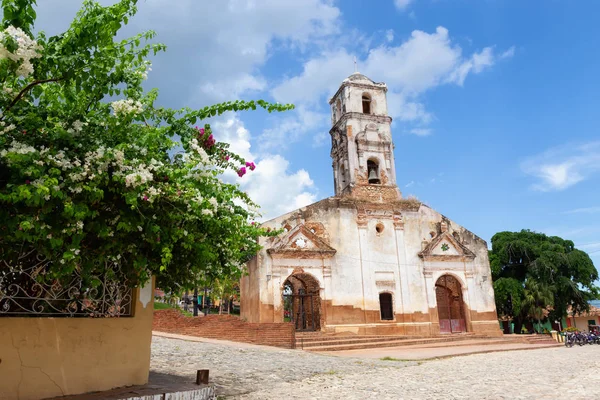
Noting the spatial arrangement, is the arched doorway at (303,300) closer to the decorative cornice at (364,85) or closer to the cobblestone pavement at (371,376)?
the cobblestone pavement at (371,376)

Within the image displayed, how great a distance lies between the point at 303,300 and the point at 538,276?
16.6 metres

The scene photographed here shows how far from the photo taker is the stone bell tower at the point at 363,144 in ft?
76.8

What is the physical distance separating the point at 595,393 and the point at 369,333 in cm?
1394

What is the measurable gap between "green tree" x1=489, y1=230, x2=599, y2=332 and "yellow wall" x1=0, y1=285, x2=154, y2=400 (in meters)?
27.6

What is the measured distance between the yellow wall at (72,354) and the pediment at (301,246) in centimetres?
1372

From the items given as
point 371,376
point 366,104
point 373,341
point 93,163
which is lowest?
point 371,376

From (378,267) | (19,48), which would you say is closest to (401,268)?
(378,267)

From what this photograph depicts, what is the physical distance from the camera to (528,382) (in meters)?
8.72

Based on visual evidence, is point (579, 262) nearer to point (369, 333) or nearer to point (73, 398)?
point (369, 333)

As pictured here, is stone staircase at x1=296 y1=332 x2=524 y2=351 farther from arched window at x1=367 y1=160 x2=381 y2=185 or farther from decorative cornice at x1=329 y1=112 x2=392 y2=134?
decorative cornice at x1=329 y1=112 x2=392 y2=134

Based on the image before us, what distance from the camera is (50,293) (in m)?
5.79

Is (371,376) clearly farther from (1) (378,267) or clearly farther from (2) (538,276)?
(2) (538,276)

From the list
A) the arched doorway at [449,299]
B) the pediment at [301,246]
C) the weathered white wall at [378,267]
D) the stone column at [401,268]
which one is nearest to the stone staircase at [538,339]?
the weathered white wall at [378,267]

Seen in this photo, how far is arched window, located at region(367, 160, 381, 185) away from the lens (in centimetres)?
2397
